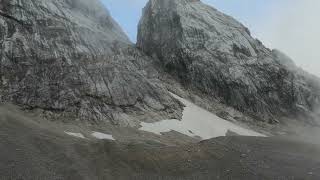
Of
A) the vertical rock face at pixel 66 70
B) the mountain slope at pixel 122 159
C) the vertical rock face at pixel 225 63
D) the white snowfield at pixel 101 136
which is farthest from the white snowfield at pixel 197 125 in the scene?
the vertical rock face at pixel 225 63

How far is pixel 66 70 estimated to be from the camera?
70.1m

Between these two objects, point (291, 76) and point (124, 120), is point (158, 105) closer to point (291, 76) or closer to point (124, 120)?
point (124, 120)

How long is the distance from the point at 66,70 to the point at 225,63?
31.7 m

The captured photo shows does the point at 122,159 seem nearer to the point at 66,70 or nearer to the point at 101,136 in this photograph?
the point at 101,136

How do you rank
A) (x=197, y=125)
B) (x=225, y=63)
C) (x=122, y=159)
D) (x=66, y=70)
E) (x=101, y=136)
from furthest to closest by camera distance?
(x=225, y=63) → (x=197, y=125) → (x=66, y=70) → (x=101, y=136) → (x=122, y=159)

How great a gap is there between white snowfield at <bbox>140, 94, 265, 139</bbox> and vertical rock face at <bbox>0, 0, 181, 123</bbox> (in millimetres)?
2280

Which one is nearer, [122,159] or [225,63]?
[122,159]

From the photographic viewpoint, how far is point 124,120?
66125 millimetres

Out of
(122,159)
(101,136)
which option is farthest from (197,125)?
(122,159)

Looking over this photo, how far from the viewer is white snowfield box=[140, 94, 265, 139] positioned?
6756cm

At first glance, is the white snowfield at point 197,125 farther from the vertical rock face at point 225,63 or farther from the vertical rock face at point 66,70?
the vertical rock face at point 225,63

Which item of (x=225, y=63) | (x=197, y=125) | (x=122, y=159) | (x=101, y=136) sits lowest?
(x=122, y=159)

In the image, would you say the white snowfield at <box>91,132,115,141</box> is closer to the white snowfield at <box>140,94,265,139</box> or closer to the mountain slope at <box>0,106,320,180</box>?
the mountain slope at <box>0,106,320,180</box>

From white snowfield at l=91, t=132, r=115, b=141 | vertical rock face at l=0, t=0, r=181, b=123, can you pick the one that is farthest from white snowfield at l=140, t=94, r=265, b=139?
white snowfield at l=91, t=132, r=115, b=141
